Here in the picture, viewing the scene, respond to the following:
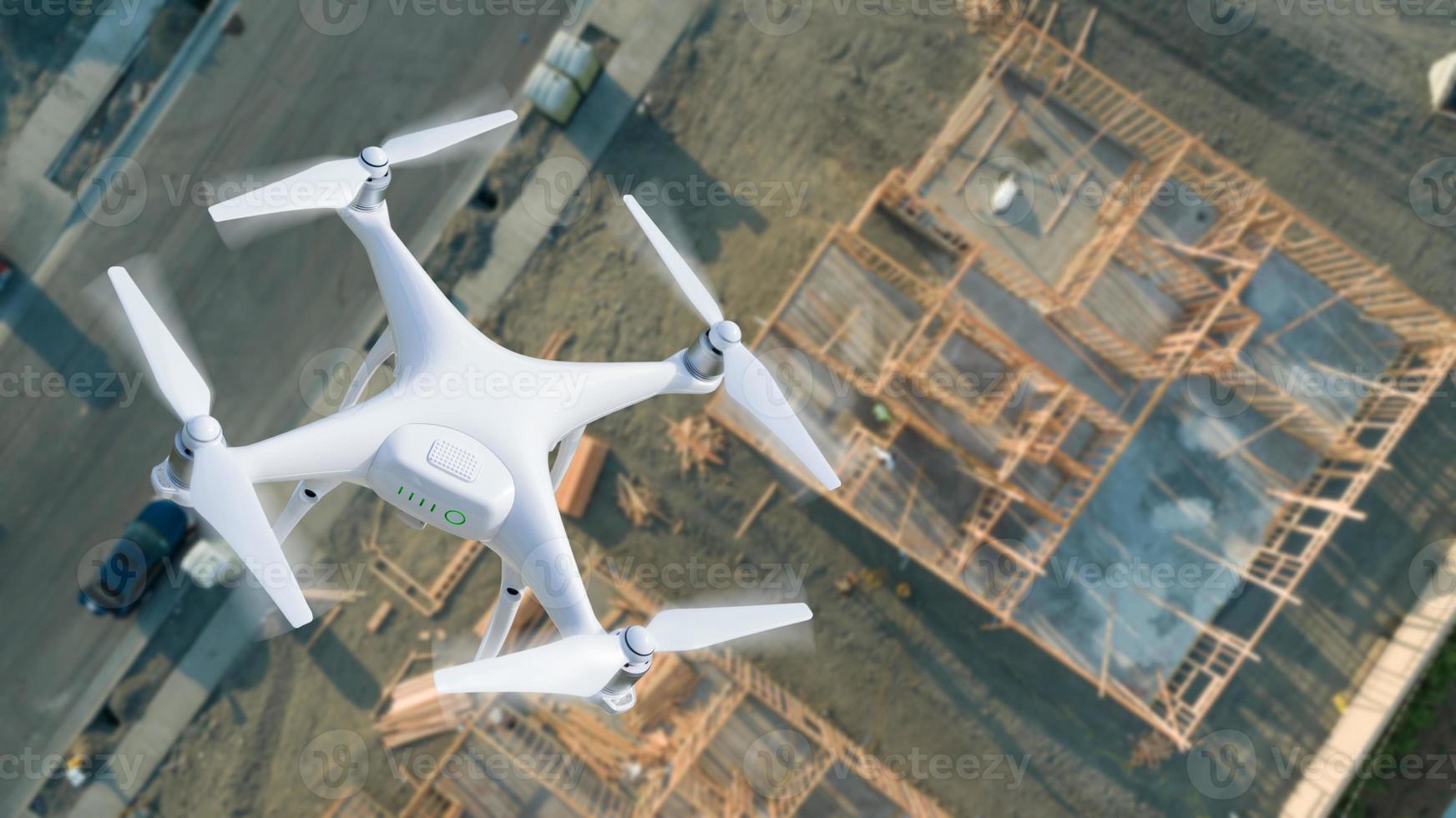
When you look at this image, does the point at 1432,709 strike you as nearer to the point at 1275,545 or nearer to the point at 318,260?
the point at 1275,545

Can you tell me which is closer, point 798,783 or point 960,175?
point 798,783

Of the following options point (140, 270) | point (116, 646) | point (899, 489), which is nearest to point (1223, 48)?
point (899, 489)

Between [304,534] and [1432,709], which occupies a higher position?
[1432,709]
